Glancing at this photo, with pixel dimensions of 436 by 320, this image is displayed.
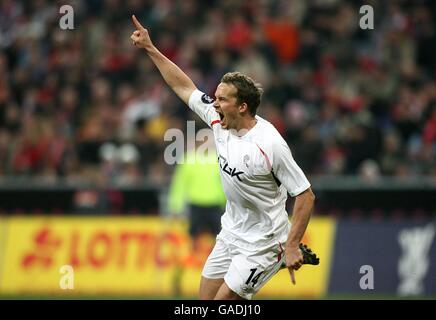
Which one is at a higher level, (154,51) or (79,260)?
(154,51)

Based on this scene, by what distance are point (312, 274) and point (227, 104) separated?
7.64 m

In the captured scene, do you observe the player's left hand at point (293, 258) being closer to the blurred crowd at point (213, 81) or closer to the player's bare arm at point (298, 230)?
the player's bare arm at point (298, 230)

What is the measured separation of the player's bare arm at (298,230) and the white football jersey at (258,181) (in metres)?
0.09

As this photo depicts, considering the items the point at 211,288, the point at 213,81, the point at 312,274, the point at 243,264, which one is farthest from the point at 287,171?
the point at 213,81

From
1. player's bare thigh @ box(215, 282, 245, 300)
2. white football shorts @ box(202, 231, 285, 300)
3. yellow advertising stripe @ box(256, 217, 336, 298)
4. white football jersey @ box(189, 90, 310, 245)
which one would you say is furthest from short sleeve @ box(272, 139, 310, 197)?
yellow advertising stripe @ box(256, 217, 336, 298)

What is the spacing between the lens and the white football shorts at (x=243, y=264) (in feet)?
29.4

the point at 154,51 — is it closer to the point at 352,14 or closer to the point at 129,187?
the point at 129,187

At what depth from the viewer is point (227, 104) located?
8.97 metres

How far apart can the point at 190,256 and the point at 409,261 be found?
316 cm

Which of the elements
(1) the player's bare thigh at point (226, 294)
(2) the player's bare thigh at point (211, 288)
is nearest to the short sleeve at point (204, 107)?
(2) the player's bare thigh at point (211, 288)

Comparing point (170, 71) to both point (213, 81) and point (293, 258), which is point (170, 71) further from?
point (213, 81)

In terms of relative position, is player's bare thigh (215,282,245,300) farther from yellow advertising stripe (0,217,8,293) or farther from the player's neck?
Answer: yellow advertising stripe (0,217,8,293)

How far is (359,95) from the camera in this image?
746 inches

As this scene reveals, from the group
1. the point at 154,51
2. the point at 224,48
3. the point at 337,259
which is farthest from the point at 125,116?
the point at 154,51
